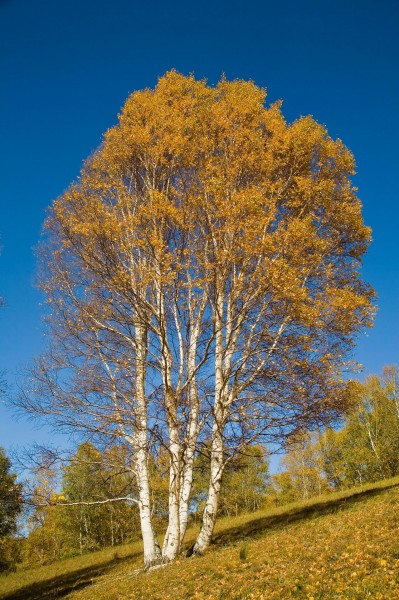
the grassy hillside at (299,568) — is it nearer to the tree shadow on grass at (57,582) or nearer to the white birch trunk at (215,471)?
the white birch trunk at (215,471)

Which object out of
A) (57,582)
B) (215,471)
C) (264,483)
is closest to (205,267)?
(215,471)

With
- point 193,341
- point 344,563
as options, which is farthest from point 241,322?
point 344,563

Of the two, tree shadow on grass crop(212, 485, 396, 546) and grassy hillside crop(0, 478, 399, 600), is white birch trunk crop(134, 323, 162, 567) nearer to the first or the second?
grassy hillside crop(0, 478, 399, 600)

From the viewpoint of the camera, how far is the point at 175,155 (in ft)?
40.3

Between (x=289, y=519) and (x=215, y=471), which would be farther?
(x=289, y=519)

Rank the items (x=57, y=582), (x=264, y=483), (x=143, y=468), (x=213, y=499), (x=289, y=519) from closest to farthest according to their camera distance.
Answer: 1. (x=213, y=499)
2. (x=143, y=468)
3. (x=289, y=519)
4. (x=57, y=582)
5. (x=264, y=483)

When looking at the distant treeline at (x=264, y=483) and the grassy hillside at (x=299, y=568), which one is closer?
the grassy hillside at (x=299, y=568)

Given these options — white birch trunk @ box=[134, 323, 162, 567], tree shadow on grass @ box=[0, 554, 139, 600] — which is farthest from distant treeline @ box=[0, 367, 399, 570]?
white birch trunk @ box=[134, 323, 162, 567]

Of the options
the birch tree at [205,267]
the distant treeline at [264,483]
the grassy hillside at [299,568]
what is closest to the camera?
the grassy hillside at [299,568]

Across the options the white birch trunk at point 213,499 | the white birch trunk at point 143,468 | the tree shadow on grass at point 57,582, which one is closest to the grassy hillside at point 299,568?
the white birch trunk at point 213,499

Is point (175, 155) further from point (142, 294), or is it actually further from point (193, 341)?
point (193, 341)

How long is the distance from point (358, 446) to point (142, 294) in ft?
137

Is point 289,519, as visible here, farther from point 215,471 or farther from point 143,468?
point 143,468

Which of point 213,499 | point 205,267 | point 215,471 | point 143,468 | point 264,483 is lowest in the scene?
point 264,483
